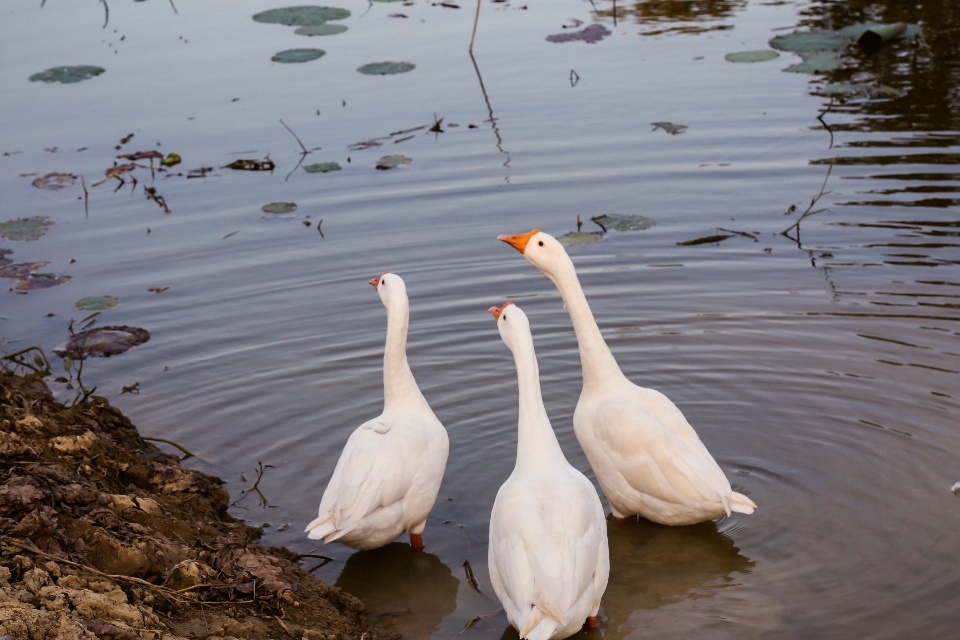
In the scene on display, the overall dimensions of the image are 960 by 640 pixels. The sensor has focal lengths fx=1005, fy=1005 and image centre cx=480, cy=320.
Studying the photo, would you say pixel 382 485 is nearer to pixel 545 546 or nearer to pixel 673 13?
pixel 545 546

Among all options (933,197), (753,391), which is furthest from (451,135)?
(753,391)

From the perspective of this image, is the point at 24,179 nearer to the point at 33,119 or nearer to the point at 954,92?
the point at 33,119

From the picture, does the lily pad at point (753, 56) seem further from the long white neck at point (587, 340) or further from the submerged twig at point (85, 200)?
the long white neck at point (587, 340)

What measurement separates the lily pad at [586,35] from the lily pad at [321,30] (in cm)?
347

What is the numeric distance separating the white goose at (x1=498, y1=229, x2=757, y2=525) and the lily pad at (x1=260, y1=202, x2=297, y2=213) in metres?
5.05

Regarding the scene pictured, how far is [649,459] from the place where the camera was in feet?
17.9

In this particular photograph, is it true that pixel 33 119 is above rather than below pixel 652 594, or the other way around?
above

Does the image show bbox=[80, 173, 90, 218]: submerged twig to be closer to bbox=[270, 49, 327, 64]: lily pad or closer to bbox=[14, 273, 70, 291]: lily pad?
bbox=[14, 273, 70, 291]: lily pad

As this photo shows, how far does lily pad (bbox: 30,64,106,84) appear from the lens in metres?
14.0

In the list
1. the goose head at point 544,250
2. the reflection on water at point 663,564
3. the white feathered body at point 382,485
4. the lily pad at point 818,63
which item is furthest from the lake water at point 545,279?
the goose head at point 544,250

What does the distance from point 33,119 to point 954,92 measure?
481 inches

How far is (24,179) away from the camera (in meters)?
12.0

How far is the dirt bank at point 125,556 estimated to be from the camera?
3723 mm

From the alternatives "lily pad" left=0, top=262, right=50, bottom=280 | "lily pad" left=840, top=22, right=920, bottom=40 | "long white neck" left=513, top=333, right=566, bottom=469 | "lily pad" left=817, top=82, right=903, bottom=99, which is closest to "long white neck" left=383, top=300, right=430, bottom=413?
"long white neck" left=513, top=333, right=566, bottom=469
